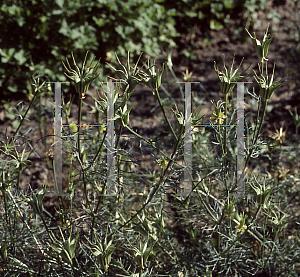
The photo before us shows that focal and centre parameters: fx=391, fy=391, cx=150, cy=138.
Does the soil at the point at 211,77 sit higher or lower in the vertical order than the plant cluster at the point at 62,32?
lower

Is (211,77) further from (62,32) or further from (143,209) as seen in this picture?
(143,209)

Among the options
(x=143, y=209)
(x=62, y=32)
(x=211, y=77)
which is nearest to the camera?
(x=143, y=209)

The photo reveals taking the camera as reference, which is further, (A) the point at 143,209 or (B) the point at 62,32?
A: (B) the point at 62,32

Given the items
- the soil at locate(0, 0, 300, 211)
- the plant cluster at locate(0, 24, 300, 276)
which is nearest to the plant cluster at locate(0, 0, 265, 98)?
the soil at locate(0, 0, 300, 211)

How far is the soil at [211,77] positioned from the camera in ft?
10.2

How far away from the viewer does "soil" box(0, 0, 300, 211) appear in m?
3.10

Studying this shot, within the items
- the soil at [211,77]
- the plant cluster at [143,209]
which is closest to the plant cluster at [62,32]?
the soil at [211,77]

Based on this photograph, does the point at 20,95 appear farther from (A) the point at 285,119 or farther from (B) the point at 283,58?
(B) the point at 283,58

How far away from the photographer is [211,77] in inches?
159

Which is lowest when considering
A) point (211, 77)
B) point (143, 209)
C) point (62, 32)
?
point (211, 77)

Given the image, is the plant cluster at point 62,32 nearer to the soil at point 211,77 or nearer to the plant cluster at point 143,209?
the soil at point 211,77

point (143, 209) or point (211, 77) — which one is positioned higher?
point (143, 209)

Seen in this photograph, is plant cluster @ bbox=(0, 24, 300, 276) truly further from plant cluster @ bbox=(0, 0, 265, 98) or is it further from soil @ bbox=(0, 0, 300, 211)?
plant cluster @ bbox=(0, 0, 265, 98)

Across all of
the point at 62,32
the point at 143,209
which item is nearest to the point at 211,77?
the point at 62,32
